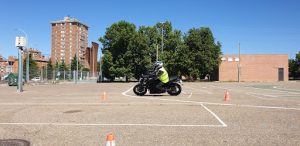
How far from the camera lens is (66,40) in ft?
536

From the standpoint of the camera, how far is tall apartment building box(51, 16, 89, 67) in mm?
161375

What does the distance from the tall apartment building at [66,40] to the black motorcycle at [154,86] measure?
14134cm

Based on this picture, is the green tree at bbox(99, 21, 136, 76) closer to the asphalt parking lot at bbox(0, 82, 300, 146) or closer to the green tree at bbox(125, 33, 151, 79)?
the green tree at bbox(125, 33, 151, 79)

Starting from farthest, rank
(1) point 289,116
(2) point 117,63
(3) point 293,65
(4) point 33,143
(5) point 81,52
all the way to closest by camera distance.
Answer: (5) point 81,52, (3) point 293,65, (2) point 117,63, (1) point 289,116, (4) point 33,143

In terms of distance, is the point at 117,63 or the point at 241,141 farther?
the point at 117,63

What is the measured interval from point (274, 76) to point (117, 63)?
1310 inches

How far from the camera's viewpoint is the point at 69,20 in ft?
552

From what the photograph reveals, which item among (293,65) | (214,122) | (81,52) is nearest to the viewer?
(214,122)

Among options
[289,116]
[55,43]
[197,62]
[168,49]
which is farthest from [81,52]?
[289,116]

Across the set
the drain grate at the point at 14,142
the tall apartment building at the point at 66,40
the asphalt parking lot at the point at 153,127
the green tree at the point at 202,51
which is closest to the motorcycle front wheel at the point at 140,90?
the asphalt parking lot at the point at 153,127

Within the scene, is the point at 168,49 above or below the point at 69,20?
below

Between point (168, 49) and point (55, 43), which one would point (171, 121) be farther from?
point (55, 43)

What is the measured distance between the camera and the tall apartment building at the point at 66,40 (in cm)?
16138

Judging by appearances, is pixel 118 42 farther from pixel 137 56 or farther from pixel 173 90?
pixel 173 90
